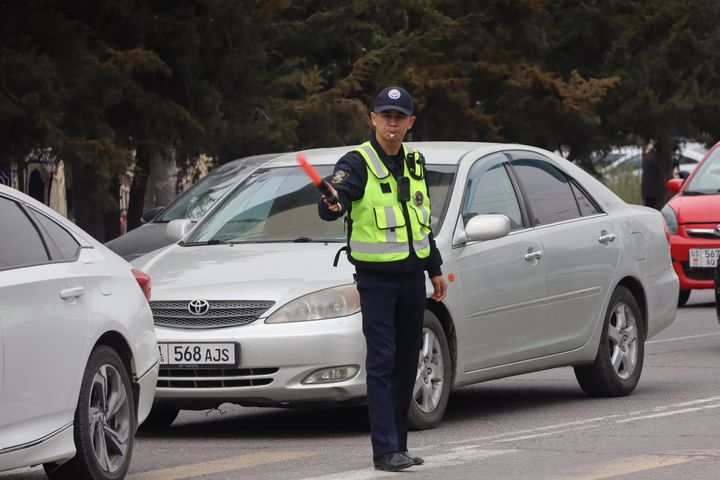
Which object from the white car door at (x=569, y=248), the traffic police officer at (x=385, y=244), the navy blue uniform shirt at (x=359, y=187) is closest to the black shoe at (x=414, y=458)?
the traffic police officer at (x=385, y=244)

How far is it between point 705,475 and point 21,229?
121 inches

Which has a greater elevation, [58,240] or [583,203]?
[58,240]

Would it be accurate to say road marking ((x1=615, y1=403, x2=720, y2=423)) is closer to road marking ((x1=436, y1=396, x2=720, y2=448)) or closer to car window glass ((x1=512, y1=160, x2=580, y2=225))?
road marking ((x1=436, y1=396, x2=720, y2=448))

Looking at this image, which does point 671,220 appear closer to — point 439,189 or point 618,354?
point 618,354

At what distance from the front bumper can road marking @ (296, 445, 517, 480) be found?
2.54 feet

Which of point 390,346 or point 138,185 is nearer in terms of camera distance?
point 390,346

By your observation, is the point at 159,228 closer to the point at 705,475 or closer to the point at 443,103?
the point at 705,475

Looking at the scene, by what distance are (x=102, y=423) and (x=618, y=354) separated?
4.57 meters

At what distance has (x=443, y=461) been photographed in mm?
8258

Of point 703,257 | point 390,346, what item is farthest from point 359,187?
point 703,257

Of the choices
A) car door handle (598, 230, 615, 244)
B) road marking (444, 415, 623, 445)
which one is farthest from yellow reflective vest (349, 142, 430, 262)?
car door handle (598, 230, 615, 244)

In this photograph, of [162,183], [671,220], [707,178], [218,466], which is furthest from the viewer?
[162,183]

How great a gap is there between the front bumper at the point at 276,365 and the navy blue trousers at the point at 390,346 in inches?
32.5

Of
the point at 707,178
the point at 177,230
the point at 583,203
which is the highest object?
the point at 177,230
